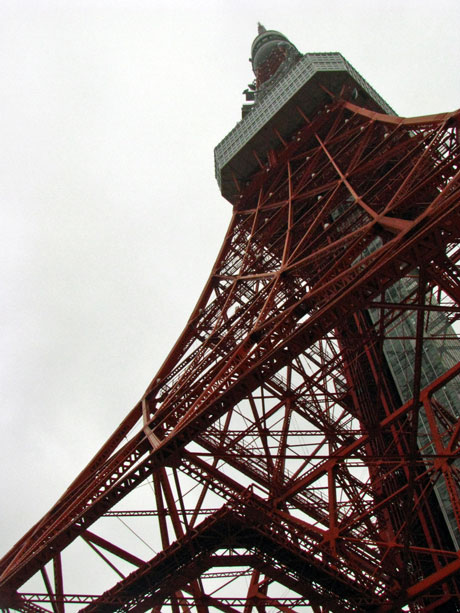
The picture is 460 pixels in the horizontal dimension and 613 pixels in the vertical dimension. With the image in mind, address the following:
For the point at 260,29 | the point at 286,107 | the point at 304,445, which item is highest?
the point at 260,29

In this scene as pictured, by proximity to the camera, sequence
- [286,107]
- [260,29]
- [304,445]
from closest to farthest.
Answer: [304,445]
[286,107]
[260,29]

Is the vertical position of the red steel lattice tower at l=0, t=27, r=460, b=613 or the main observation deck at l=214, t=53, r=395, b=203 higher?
the main observation deck at l=214, t=53, r=395, b=203

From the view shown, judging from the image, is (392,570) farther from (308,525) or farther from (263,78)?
(263,78)

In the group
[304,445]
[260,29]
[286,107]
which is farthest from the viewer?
[260,29]

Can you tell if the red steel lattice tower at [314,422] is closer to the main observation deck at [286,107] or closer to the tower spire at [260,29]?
the main observation deck at [286,107]

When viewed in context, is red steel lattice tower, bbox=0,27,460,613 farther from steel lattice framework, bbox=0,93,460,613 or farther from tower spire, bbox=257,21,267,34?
tower spire, bbox=257,21,267,34

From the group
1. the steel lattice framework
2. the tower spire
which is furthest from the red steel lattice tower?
the tower spire

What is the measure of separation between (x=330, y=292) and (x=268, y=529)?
19.1 feet

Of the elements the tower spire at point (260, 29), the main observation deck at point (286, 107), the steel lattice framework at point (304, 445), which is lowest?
the steel lattice framework at point (304, 445)

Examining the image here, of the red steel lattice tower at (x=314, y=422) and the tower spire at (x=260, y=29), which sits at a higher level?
the tower spire at (x=260, y=29)

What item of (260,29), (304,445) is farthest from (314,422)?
(260,29)

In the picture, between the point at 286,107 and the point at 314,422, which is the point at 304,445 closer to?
the point at 314,422


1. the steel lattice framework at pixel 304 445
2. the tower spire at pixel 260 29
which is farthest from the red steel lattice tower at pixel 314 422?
the tower spire at pixel 260 29

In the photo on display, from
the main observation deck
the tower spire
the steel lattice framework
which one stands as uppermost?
the tower spire
